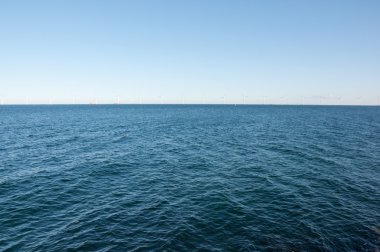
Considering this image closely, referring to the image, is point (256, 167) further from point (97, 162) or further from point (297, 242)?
point (97, 162)

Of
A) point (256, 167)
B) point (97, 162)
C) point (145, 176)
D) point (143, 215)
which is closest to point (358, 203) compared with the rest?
point (256, 167)

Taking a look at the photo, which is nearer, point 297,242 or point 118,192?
point 297,242

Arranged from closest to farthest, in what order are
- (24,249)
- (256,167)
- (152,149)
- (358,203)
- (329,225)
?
(24,249), (329,225), (358,203), (256,167), (152,149)

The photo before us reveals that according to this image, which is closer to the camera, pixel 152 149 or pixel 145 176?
pixel 145 176

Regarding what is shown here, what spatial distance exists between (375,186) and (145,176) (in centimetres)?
3409

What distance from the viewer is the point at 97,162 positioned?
4850 centimetres

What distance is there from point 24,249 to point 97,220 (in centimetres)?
652

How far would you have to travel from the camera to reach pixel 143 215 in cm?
2720

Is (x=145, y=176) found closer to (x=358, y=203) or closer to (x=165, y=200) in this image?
(x=165, y=200)

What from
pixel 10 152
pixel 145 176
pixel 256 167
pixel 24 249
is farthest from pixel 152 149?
pixel 24 249

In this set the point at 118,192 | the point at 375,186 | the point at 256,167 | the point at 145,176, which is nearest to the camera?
the point at 118,192

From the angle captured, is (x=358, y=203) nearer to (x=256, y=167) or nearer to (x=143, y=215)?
(x=256, y=167)

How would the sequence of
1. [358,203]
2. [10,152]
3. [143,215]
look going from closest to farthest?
[143,215], [358,203], [10,152]


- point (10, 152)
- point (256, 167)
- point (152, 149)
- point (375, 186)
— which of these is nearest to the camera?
point (375, 186)
